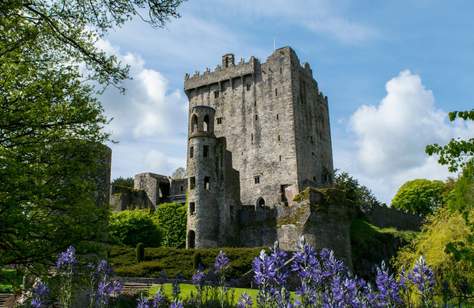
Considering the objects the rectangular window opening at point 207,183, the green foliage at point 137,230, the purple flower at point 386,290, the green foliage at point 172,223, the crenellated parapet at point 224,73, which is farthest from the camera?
the crenellated parapet at point 224,73

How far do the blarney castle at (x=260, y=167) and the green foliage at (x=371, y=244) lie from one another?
6.32 ft

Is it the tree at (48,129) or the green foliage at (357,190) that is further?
the green foliage at (357,190)

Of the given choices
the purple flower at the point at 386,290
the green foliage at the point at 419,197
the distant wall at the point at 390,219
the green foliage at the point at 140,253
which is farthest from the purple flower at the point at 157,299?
the green foliage at the point at 419,197

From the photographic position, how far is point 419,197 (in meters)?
66.8

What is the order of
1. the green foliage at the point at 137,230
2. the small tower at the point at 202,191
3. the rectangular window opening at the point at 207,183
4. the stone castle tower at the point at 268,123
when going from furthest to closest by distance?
the stone castle tower at the point at 268,123
the green foliage at the point at 137,230
the rectangular window opening at the point at 207,183
the small tower at the point at 202,191

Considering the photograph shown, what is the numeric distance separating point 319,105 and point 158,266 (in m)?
36.5

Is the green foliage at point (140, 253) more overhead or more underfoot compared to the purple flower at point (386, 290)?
more overhead

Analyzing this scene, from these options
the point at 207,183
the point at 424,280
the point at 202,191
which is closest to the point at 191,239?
the point at 202,191

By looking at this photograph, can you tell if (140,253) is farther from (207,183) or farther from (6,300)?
(6,300)

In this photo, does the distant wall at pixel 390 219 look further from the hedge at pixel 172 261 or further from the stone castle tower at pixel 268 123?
the hedge at pixel 172 261

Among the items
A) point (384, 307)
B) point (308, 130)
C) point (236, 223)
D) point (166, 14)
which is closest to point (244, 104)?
point (308, 130)

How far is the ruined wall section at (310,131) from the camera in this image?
5116cm

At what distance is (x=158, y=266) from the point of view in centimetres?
2883

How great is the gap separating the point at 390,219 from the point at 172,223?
21.1m
